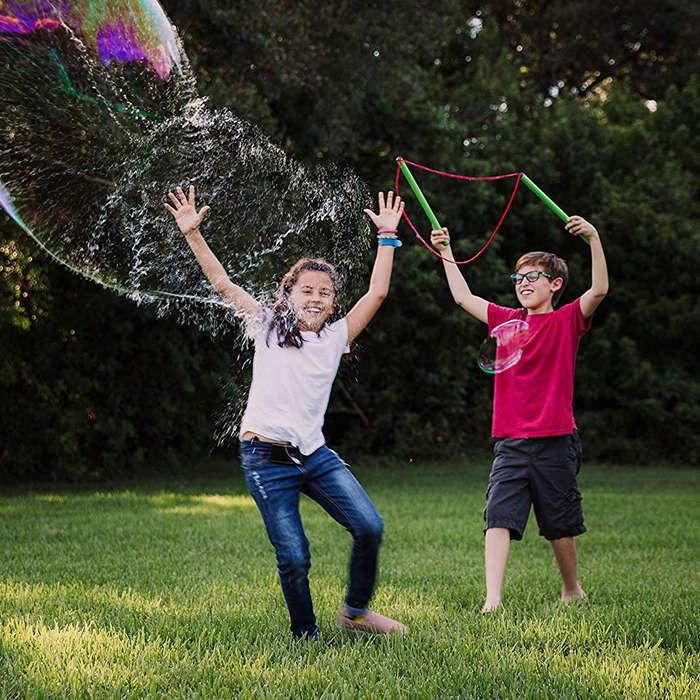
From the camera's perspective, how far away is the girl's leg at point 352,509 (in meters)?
3.83

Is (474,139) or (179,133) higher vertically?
(474,139)

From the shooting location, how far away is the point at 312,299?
158 inches

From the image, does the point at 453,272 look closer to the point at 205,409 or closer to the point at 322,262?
the point at 322,262

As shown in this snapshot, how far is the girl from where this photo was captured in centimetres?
380

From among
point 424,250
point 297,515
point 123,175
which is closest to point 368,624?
point 297,515

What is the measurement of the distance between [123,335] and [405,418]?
Result: 6.03 m

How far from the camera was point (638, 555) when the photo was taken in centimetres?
702

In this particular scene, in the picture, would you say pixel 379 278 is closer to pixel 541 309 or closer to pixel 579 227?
pixel 579 227

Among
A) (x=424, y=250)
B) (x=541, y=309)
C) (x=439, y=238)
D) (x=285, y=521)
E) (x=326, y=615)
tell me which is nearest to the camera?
(x=285, y=521)

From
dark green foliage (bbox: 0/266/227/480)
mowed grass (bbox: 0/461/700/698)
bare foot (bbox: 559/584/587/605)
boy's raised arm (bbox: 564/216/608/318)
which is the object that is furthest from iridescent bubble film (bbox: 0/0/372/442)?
dark green foliage (bbox: 0/266/227/480)

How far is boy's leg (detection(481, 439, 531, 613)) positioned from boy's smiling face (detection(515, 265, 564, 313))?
71 centimetres

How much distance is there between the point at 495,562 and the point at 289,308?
65.9 inches

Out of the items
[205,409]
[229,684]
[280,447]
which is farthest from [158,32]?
[205,409]

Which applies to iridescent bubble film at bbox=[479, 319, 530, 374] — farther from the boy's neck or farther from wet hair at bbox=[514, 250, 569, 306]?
wet hair at bbox=[514, 250, 569, 306]
